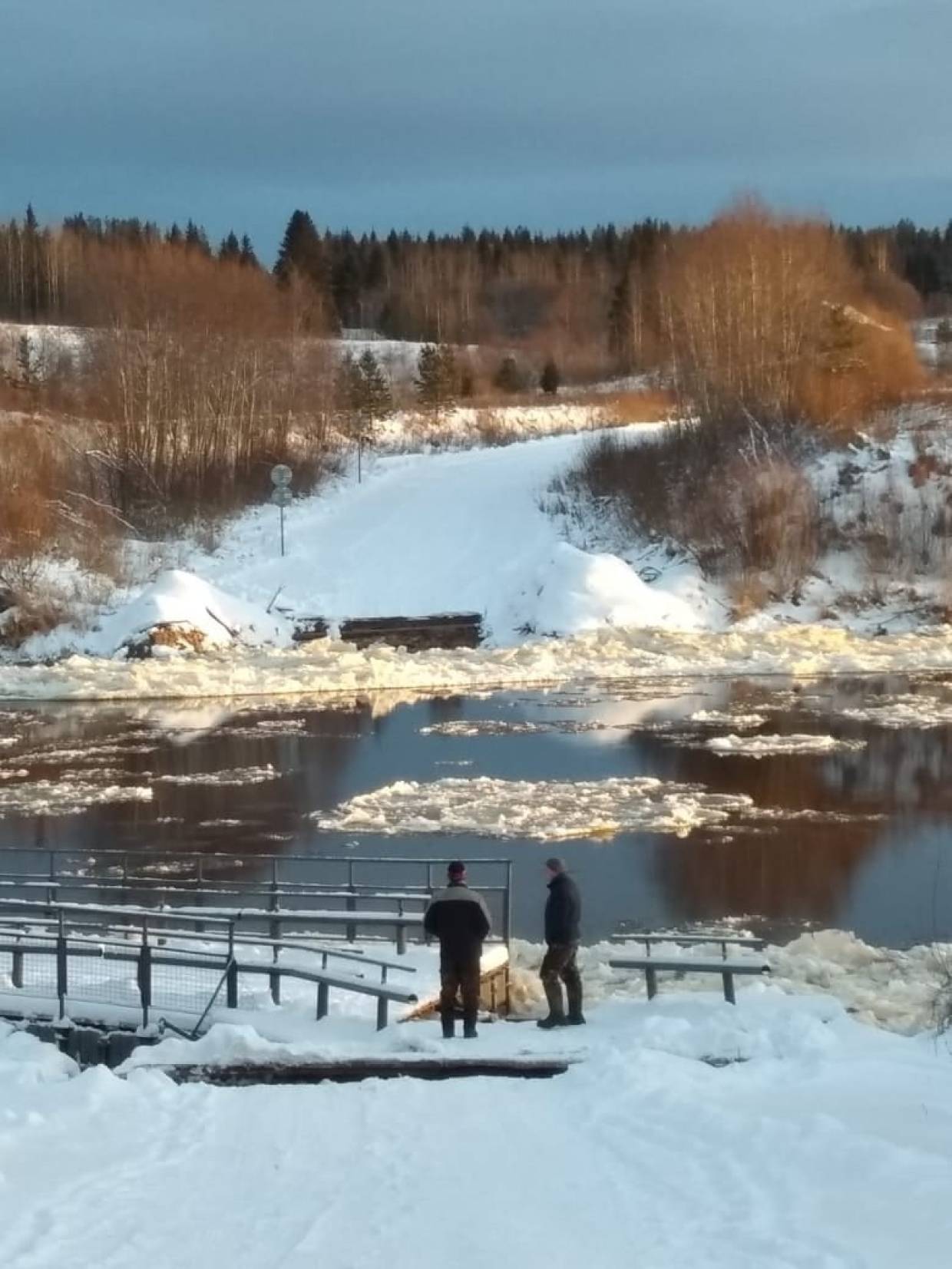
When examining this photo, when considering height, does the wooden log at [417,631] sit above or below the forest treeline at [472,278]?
below

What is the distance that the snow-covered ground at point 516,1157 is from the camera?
7.00m

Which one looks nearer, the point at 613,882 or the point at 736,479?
the point at 613,882

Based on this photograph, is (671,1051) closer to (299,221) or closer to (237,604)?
(237,604)

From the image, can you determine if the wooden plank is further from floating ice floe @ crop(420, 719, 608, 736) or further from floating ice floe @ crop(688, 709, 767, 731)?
floating ice floe @ crop(688, 709, 767, 731)

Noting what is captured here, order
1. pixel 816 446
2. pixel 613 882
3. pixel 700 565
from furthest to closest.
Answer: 1. pixel 816 446
2. pixel 700 565
3. pixel 613 882

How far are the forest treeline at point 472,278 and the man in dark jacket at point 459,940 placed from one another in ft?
211

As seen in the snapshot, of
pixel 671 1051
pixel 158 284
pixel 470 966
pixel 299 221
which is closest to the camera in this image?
pixel 671 1051

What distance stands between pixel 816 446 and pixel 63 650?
27.6 metres

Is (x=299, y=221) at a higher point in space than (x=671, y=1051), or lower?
higher

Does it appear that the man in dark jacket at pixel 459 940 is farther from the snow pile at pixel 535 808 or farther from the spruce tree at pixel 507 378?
the spruce tree at pixel 507 378

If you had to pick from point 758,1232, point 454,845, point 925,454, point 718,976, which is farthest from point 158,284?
point 758,1232

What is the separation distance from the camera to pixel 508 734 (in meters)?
31.2

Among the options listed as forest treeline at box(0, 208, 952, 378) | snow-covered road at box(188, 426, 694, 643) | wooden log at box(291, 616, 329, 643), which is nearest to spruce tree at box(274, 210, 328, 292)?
forest treeline at box(0, 208, 952, 378)

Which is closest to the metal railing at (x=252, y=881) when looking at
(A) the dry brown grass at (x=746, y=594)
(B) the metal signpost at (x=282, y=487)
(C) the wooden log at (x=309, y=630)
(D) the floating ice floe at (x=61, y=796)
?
(D) the floating ice floe at (x=61, y=796)
